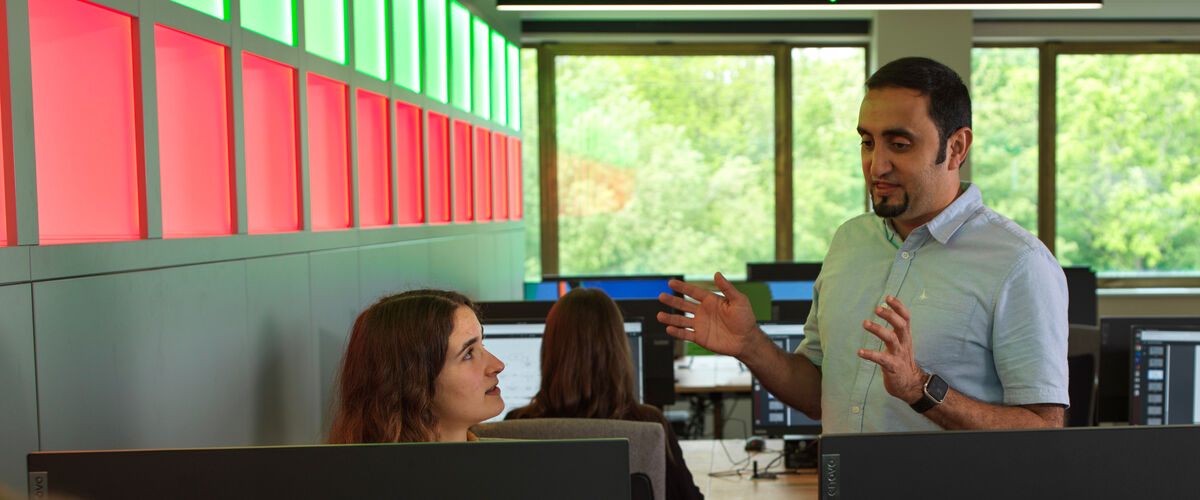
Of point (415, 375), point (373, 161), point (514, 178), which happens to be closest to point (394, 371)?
point (415, 375)

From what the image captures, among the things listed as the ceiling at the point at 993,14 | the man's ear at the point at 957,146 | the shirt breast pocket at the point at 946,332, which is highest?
the ceiling at the point at 993,14

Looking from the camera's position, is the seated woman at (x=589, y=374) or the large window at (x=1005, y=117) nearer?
the seated woman at (x=589, y=374)

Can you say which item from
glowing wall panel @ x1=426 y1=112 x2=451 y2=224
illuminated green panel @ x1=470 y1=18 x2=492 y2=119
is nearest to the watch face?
glowing wall panel @ x1=426 y1=112 x2=451 y2=224

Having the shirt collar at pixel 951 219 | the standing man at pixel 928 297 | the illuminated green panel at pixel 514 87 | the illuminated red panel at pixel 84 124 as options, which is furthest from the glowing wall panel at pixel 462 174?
the shirt collar at pixel 951 219

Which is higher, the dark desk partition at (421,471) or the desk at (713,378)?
the dark desk partition at (421,471)

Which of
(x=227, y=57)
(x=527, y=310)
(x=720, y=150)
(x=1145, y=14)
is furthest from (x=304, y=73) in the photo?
(x=1145, y=14)

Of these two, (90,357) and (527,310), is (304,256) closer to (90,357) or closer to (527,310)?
(527,310)

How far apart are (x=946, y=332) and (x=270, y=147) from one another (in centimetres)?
190

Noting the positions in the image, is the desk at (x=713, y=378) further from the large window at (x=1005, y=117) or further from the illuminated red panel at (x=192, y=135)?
the large window at (x=1005, y=117)

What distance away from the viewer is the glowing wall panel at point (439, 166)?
4352 millimetres

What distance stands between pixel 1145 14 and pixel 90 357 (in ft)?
24.7

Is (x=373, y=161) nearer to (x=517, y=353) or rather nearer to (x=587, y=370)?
(x=517, y=353)

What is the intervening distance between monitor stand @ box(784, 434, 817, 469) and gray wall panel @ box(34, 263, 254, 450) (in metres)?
1.62

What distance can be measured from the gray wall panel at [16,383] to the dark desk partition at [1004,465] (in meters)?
1.29
